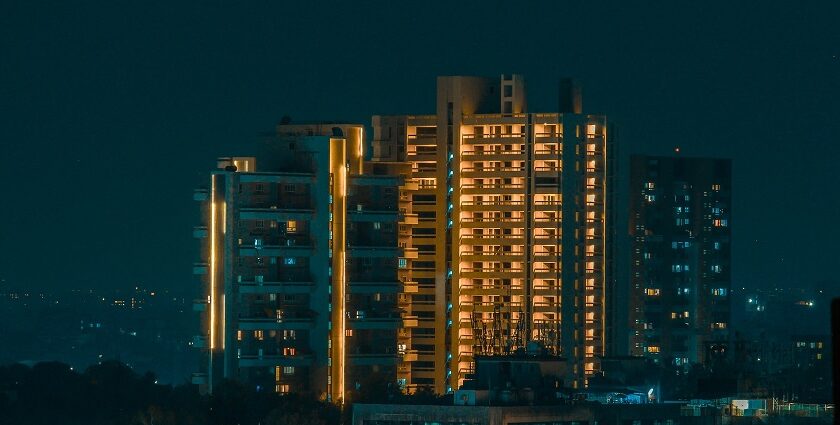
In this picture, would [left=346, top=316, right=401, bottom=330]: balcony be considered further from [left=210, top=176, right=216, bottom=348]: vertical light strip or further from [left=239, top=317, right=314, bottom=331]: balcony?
[left=210, top=176, right=216, bottom=348]: vertical light strip

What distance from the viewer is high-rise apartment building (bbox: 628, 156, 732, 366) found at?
6181 inches

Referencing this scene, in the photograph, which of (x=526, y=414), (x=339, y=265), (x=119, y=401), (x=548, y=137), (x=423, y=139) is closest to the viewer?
(x=526, y=414)

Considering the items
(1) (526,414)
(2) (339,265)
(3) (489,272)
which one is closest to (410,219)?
(3) (489,272)

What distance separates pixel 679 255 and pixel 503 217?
46020 millimetres

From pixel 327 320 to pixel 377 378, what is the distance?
2.82 m

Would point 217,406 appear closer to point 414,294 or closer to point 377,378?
point 377,378

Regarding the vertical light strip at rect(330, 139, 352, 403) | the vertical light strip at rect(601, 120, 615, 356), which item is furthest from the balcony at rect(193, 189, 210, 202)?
the vertical light strip at rect(601, 120, 615, 356)

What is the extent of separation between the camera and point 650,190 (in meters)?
165

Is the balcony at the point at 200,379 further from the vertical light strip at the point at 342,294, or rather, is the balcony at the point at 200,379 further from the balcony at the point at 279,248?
the vertical light strip at the point at 342,294

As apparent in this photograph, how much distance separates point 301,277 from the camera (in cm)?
10419

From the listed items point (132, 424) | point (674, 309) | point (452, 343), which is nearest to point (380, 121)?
point (452, 343)

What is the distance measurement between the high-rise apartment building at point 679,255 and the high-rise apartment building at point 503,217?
33963 mm

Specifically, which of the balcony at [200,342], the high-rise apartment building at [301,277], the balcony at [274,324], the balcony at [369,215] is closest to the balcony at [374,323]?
the high-rise apartment building at [301,277]

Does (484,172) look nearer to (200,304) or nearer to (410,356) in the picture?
(410,356)
